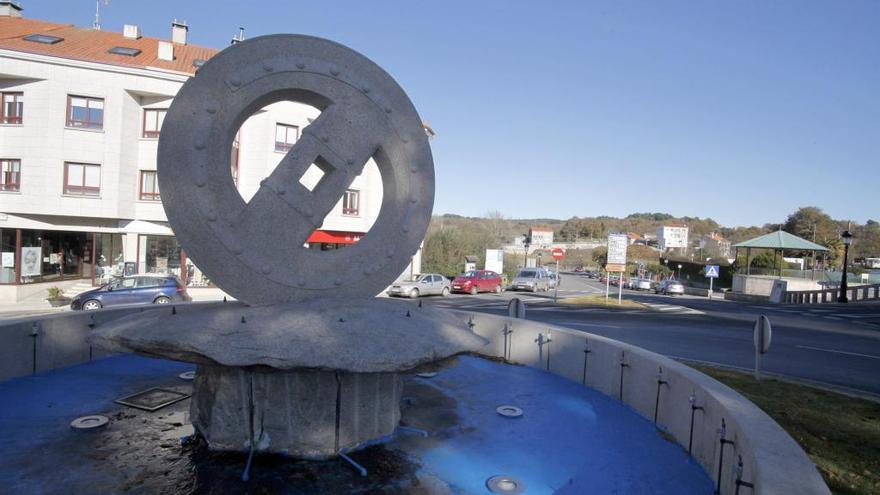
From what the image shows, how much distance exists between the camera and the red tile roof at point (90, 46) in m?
24.0

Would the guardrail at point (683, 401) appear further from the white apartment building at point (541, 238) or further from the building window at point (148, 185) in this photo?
the white apartment building at point (541, 238)

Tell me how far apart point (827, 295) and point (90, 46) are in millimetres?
48495

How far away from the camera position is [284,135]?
90.7ft

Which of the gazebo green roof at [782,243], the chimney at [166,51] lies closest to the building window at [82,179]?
the chimney at [166,51]

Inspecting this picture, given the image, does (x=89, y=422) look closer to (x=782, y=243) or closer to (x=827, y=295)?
(x=827, y=295)

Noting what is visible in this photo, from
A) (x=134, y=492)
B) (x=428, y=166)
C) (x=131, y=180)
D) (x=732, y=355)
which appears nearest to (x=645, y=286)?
(x=732, y=355)

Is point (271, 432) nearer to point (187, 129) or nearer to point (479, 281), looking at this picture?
point (187, 129)

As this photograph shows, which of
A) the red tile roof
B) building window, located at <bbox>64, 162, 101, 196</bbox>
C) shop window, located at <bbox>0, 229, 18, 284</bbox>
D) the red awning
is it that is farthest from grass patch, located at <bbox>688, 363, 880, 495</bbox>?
the red tile roof

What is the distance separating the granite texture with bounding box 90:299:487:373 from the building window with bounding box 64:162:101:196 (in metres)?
22.6

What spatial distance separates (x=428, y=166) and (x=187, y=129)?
2868 millimetres

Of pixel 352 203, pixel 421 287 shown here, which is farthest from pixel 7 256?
pixel 421 287

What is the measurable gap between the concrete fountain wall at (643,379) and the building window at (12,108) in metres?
20.1

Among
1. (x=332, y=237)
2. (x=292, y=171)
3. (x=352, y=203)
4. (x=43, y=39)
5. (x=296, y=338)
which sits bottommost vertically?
(x=296, y=338)

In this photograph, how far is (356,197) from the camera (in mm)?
30109
